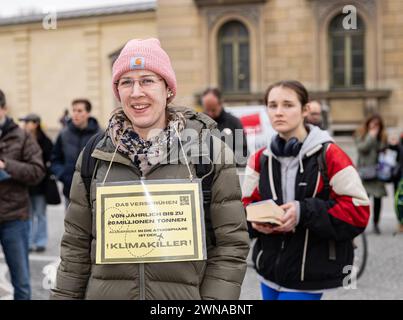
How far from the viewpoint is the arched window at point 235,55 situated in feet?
69.6

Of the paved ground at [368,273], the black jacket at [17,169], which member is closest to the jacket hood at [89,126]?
the paved ground at [368,273]

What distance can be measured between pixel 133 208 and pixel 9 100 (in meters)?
25.6

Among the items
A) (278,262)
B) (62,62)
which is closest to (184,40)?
(62,62)

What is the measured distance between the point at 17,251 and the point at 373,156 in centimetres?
627

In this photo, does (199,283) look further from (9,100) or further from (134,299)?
(9,100)

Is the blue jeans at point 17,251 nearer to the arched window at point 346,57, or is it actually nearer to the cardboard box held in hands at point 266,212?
the cardboard box held in hands at point 266,212

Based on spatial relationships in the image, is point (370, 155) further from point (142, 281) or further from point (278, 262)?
point (142, 281)

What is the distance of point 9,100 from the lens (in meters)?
26.8

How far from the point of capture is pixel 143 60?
2.53m

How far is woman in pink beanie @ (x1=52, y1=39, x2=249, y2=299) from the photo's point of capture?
96.7 inches

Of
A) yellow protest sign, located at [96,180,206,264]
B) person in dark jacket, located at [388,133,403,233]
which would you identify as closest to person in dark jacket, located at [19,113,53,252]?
person in dark jacket, located at [388,133,403,233]

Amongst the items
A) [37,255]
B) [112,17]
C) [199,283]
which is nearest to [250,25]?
[112,17]

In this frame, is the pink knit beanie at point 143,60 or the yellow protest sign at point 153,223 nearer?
the yellow protest sign at point 153,223

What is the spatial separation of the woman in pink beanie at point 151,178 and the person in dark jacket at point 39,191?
631 centimetres
